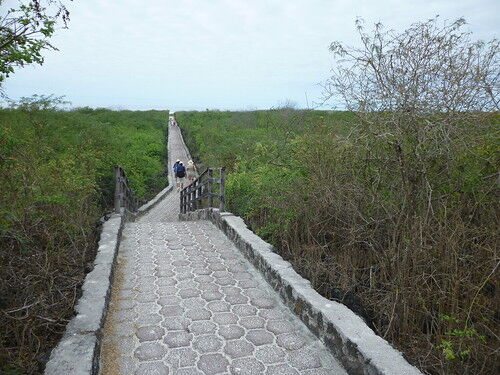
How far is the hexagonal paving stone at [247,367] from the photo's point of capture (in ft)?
9.43

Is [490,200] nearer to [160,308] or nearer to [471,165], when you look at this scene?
[471,165]

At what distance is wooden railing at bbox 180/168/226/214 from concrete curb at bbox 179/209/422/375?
2.84 meters

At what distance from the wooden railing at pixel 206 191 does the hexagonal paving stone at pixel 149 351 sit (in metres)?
4.58

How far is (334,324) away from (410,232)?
1467mm

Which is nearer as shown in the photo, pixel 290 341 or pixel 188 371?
pixel 188 371

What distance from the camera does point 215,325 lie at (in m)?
3.55

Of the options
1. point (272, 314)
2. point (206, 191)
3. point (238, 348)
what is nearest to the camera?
point (238, 348)

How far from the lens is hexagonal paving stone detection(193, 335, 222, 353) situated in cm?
315

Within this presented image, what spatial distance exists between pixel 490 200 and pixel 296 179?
3.08m

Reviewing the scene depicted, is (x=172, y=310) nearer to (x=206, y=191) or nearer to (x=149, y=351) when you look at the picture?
(x=149, y=351)

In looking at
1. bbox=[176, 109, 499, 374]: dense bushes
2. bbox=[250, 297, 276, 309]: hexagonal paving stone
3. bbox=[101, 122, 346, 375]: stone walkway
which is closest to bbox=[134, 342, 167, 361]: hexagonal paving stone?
bbox=[101, 122, 346, 375]: stone walkway

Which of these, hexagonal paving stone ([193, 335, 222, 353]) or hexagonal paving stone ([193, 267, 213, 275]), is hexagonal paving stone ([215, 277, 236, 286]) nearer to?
hexagonal paving stone ([193, 267, 213, 275])

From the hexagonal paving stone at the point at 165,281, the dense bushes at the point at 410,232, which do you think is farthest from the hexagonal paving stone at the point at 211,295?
the dense bushes at the point at 410,232

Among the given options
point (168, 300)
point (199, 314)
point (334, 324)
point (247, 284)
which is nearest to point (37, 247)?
point (168, 300)
